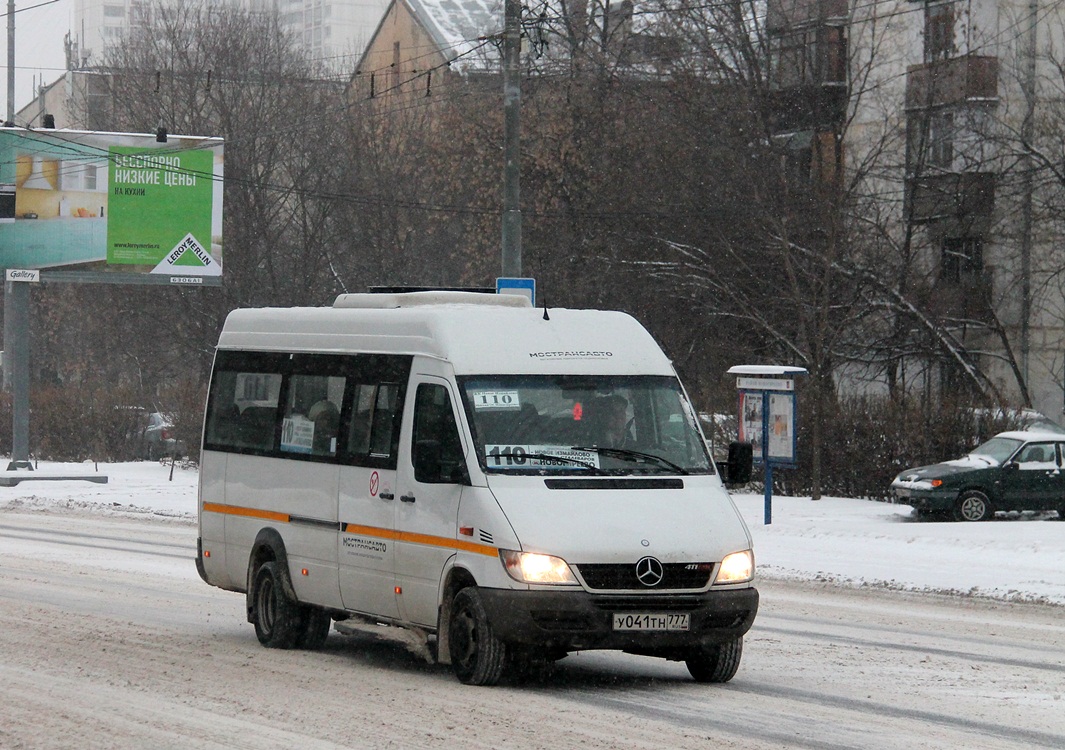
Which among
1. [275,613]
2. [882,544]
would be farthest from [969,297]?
[275,613]

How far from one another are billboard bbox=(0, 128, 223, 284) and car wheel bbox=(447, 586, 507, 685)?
25.9 metres

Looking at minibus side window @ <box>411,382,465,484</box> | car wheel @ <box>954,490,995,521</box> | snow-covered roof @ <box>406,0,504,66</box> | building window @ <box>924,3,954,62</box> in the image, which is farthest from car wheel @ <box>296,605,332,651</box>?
snow-covered roof @ <box>406,0,504,66</box>

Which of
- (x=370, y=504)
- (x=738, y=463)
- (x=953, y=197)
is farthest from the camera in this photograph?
(x=953, y=197)

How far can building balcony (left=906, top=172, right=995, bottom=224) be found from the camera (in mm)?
40781

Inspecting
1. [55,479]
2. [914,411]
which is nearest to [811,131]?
[914,411]

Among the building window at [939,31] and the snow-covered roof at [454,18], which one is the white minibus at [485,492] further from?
the snow-covered roof at [454,18]

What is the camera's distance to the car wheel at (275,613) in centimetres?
1181

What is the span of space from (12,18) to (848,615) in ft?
138

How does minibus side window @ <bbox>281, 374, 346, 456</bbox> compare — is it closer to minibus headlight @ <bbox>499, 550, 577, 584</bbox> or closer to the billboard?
minibus headlight @ <bbox>499, 550, 577, 584</bbox>

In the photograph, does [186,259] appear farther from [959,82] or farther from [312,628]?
[312,628]

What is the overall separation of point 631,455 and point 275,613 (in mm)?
3045

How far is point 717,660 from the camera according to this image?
1004cm

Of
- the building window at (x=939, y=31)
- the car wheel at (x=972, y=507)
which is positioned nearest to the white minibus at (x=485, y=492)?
the car wheel at (x=972, y=507)

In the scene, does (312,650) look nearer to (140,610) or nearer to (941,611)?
(140,610)
